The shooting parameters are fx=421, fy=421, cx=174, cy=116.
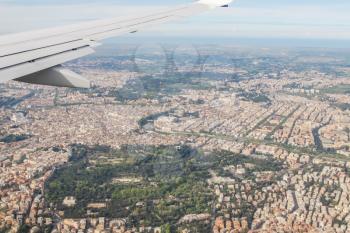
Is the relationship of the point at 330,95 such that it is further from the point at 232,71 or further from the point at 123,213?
the point at 123,213

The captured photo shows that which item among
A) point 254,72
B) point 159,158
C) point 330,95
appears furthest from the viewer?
point 254,72

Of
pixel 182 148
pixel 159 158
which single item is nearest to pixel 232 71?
pixel 182 148

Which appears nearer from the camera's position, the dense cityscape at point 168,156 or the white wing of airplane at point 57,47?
the white wing of airplane at point 57,47

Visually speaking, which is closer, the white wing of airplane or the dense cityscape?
the white wing of airplane

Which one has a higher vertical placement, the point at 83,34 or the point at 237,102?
the point at 83,34

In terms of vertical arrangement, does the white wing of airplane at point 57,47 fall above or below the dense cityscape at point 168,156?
above

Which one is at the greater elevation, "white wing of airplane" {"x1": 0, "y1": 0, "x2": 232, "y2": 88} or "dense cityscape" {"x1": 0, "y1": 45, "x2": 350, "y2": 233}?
"white wing of airplane" {"x1": 0, "y1": 0, "x2": 232, "y2": 88}
